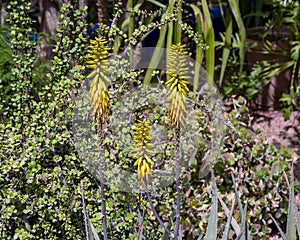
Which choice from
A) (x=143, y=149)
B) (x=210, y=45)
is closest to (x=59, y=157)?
(x=143, y=149)

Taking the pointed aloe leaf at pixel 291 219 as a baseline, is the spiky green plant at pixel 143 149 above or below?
above

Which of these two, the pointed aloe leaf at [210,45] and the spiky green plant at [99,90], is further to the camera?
the pointed aloe leaf at [210,45]

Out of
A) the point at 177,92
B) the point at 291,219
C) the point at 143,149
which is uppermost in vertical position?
the point at 177,92

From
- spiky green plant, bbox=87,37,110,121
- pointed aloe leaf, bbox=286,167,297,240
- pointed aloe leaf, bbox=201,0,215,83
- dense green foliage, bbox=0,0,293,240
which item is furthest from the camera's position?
pointed aloe leaf, bbox=201,0,215,83

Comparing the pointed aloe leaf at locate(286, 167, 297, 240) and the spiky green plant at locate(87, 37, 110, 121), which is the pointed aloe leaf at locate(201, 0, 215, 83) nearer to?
the pointed aloe leaf at locate(286, 167, 297, 240)

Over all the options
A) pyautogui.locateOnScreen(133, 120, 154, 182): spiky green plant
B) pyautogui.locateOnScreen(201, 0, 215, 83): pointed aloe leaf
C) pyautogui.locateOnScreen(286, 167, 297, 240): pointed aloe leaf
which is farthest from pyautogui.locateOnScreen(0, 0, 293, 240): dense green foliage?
pyautogui.locateOnScreen(133, 120, 154, 182): spiky green plant

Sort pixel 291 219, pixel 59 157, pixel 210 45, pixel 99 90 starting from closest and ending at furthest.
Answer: pixel 99 90 < pixel 291 219 < pixel 59 157 < pixel 210 45

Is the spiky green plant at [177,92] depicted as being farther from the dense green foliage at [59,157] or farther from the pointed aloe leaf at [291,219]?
the dense green foliage at [59,157]

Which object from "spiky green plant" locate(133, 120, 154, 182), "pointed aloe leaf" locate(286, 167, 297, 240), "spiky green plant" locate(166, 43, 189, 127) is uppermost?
"spiky green plant" locate(166, 43, 189, 127)

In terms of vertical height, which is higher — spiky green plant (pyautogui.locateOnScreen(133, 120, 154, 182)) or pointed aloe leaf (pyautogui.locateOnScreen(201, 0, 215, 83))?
pointed aloe leaf (pyautogui.locateOnScreen(201, 0, 215, 83))

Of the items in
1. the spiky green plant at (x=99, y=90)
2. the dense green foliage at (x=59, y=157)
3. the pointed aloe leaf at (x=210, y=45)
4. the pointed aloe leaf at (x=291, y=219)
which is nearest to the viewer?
the spiky green plant at (x=99, y=90)

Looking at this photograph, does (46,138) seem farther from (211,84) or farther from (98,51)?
(211,84)

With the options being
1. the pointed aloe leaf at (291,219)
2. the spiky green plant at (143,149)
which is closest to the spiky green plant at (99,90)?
the spiky green plant at (143,149)

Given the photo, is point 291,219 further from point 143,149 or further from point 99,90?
point 99,90
